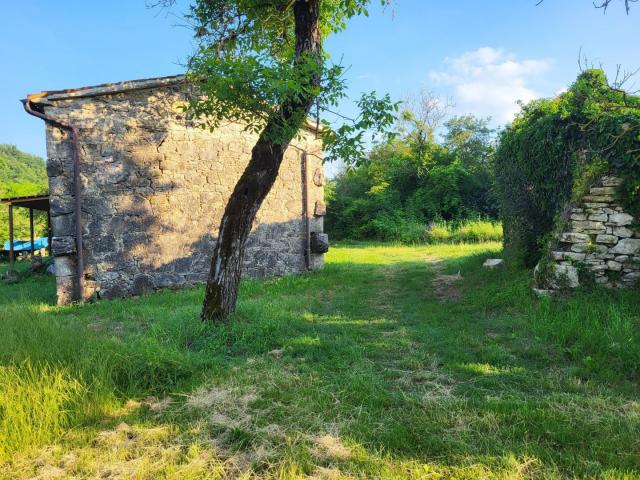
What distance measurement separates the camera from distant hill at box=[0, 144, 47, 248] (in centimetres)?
2369

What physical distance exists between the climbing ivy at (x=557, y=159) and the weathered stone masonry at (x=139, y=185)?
5.63m

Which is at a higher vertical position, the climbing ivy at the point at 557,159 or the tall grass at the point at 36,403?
the climbing ivy at the point at 557,159

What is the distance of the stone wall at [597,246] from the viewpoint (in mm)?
5230

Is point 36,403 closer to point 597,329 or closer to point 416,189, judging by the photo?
point 597,329

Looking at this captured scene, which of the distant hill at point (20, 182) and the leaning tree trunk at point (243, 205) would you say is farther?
the distant hill at point (20, 182)

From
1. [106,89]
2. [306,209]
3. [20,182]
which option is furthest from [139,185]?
[20,182]

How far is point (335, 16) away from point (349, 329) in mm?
5183

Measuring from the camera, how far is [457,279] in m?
8.15

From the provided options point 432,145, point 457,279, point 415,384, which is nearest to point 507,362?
point 415,384

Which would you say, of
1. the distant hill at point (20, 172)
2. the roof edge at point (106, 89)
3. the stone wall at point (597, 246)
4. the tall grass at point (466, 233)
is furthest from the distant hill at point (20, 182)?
the stone wall at point (597, 246)

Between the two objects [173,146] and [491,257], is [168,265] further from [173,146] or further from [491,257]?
[491,257]

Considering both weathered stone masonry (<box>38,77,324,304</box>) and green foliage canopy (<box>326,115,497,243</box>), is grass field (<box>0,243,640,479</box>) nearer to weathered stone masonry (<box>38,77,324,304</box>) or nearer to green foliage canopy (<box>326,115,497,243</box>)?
weathered stone masonry (<box>38,77,324,304</box>)

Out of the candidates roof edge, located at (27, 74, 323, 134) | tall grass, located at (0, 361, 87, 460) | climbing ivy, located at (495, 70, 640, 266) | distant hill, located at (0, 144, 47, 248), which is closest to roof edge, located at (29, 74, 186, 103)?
roof edge, located at (27, 74, 323, 134)

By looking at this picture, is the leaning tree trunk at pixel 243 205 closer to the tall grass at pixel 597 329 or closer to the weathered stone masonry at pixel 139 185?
the weathered stone masonry at pixel 139 185
